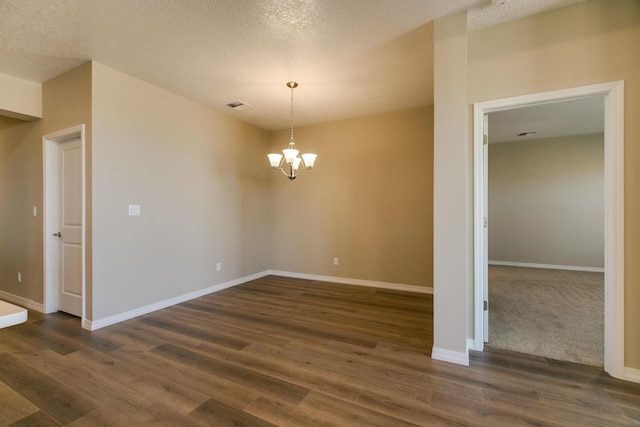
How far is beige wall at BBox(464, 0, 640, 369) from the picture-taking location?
199 cm

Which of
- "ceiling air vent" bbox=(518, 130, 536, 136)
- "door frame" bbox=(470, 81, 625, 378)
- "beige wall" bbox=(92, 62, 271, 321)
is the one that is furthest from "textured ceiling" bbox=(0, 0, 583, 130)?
"ceiling air vent" bbox=(518, 130, 536, 136)

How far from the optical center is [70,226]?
3254mm

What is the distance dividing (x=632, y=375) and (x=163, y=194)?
486 cm

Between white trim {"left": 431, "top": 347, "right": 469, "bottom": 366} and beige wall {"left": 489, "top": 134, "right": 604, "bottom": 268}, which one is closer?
white trim {"left": 431, "top": 347, "right": 469, "bottom": 366}

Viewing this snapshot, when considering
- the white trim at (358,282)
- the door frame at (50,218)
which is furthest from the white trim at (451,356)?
the door frame at (50,218)

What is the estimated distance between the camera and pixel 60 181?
11.1 ft

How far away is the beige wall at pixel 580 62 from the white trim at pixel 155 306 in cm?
402

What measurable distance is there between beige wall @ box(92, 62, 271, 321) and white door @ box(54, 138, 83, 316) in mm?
447

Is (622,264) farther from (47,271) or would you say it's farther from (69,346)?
(47,271)

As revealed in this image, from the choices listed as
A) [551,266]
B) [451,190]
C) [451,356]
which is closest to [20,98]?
[451,190]

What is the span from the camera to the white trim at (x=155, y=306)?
115 inches

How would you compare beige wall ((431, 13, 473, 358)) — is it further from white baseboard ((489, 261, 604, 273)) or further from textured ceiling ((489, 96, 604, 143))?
white baseboard ((489, 261, 604, 273))

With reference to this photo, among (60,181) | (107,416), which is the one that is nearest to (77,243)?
(60,181)

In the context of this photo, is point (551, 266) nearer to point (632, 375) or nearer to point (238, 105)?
point (632, 375)
